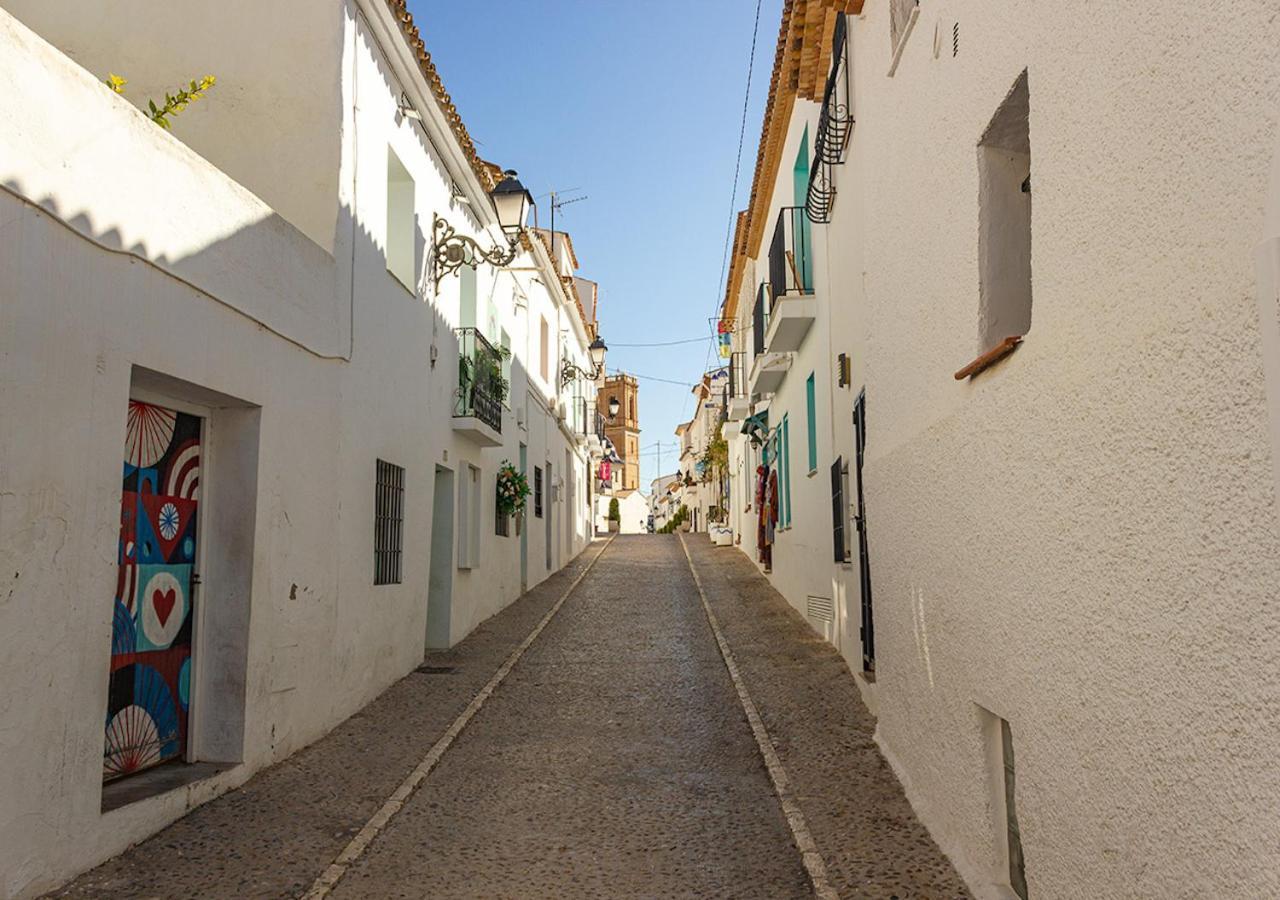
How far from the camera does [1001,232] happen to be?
15.0 feet

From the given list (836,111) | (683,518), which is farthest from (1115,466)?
(683,518)

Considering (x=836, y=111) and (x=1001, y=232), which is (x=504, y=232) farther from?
(x=1001, y=232)

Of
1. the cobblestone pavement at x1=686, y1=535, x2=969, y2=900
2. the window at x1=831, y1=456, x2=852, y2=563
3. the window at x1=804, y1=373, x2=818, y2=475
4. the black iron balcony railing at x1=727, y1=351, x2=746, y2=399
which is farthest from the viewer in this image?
the black iron balcony railing at x1=727, y1=351, x2=746, y2=399

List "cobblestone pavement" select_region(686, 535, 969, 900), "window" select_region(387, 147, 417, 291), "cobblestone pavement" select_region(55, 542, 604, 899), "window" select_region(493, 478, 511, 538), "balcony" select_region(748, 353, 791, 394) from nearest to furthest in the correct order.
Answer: "cobblestone pavement" select_region(55, 542, 604, 899) < "cobblestone pavement" select_region(686, 535, 969, 900) < "window" select_region(387, 147, 417, 291) < "balcony" select_region(748, 353, 791, 394) < "window" select_region(493, 478, 511, 538)

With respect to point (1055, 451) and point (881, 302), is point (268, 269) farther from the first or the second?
point (1055, 451)

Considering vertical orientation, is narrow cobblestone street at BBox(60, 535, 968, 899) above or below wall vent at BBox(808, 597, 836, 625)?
below

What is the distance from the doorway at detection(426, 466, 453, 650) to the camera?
12.2m

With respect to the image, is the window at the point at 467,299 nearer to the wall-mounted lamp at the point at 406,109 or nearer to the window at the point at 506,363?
the window at the point at 506,363

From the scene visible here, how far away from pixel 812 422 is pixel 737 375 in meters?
11.0

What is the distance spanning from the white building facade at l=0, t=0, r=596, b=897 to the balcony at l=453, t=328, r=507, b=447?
0.56 m

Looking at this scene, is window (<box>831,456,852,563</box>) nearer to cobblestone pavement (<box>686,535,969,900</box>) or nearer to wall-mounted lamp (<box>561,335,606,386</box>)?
cobblestone pavement (<box>686,535,969,900</box>)

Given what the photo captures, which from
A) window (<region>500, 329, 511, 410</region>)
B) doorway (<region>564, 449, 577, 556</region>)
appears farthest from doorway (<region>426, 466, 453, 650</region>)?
doorway (<region>564, 449, 577, 556</region>)

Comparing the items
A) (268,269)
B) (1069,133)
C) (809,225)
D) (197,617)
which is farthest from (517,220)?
(1069,133)

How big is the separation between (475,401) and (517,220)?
219cm
